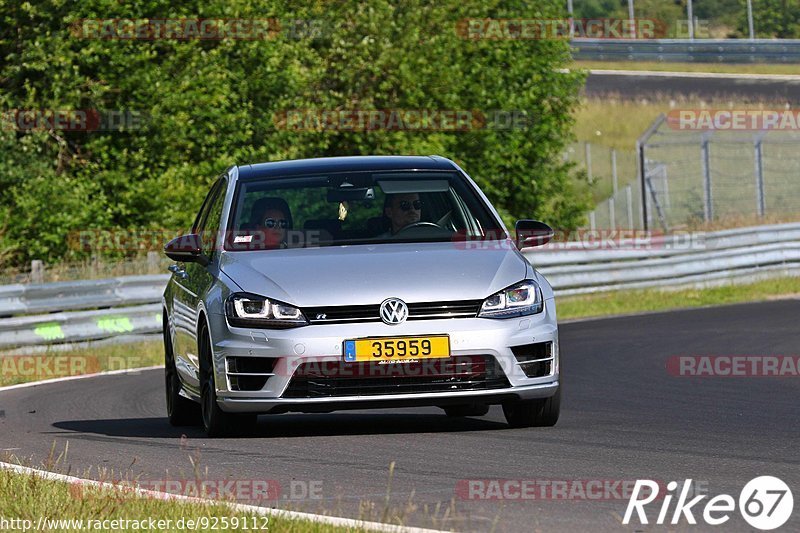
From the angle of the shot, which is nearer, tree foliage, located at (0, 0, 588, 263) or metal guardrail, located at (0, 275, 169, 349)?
metal guardrail, located at (0, 275, 169, 349)

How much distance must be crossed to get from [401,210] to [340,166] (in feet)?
1.89

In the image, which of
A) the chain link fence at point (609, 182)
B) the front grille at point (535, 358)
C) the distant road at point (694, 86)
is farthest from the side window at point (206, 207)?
the distant road at point (694, 86)

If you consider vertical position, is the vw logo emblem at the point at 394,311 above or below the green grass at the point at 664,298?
above

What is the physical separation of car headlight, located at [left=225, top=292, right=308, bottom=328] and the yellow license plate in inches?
11.5

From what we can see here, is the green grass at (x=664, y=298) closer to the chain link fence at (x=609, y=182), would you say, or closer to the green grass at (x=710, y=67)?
the chain link fence at (x=609, y=182)

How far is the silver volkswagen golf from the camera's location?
8469 mm

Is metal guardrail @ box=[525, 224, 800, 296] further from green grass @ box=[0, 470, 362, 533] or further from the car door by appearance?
green grass @ box=[0, 470, 362, 533]

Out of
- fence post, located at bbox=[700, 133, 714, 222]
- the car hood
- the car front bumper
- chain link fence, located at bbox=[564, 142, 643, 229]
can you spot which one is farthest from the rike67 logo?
chain link fence, located at bbox=[564, 142, 643, 229]

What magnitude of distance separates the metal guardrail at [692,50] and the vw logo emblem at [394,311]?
48.1 meters

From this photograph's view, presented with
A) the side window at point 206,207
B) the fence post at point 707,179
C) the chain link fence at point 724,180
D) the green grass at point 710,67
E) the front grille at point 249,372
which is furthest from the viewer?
the green grass at point 710,67

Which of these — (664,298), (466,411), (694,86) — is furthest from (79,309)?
(694,86)

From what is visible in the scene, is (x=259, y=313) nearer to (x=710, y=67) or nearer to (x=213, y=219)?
(x=213, y=219)

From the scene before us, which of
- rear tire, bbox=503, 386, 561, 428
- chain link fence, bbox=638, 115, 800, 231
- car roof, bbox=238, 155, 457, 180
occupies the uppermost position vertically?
car roof, bbox=238, 155, 457, 180

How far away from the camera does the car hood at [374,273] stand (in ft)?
27.9
